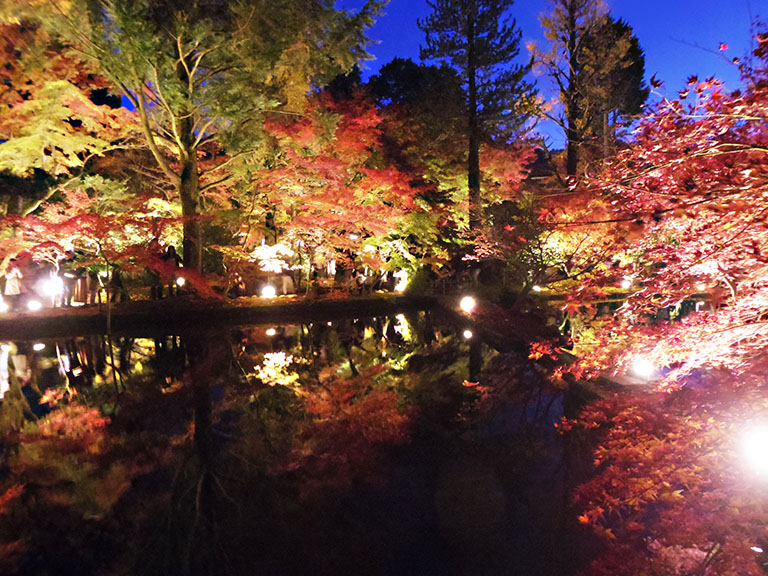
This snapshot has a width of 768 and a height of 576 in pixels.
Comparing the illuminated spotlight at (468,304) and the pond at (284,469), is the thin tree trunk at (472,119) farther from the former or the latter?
the pond at (284,469)

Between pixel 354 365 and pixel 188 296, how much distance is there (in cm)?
692

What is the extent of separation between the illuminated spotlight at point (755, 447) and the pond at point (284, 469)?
4.78 ft

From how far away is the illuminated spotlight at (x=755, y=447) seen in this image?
3.67 meters

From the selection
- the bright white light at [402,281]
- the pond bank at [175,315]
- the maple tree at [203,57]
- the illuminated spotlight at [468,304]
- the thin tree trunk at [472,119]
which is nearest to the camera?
the maple tree at [203,57]

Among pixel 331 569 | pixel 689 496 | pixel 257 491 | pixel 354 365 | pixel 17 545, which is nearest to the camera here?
pixel 331 569

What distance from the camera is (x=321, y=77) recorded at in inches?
474

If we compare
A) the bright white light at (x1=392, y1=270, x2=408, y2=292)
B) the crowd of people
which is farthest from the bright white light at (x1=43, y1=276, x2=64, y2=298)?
the bright white light at (x1=392, y1=270, x2=408, y2=292)

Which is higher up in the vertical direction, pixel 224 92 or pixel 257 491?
pixel 224 92

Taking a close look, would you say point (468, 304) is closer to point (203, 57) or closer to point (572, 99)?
point (572, 99)

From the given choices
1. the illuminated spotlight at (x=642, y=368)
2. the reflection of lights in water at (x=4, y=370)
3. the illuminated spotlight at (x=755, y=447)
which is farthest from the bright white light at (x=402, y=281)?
the illuminated spotlight at (x=755, y=447)

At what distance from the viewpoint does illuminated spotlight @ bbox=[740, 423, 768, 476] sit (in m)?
3.67

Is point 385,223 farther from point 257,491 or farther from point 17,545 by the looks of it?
point 17,545

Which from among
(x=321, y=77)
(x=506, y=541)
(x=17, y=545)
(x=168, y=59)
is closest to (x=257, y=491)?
(x=17, y=545)

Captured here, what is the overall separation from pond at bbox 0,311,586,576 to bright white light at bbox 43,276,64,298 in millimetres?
4918
